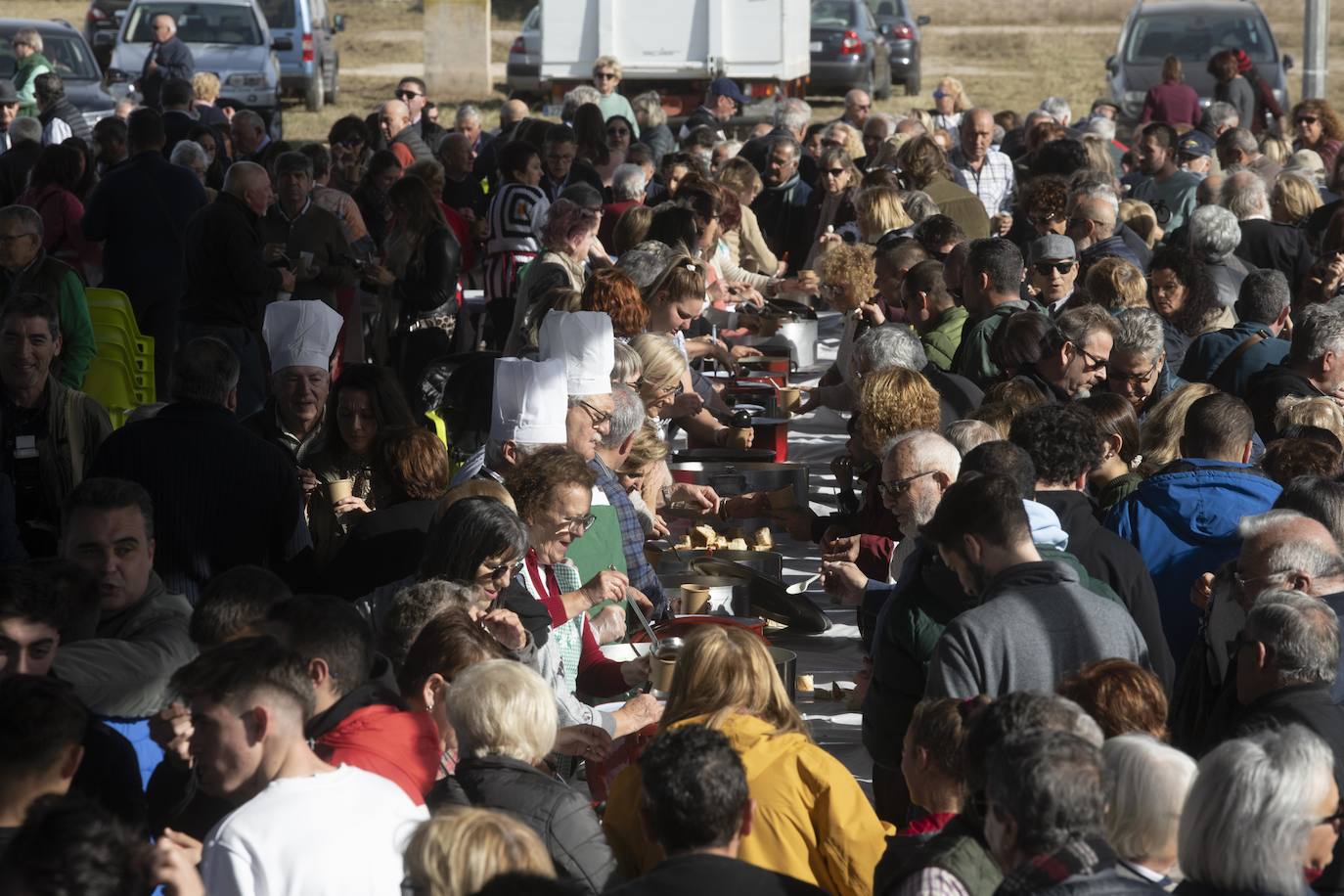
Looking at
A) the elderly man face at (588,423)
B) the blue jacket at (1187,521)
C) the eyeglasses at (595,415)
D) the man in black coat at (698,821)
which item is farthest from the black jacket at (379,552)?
the blue jacket at (1187,521)

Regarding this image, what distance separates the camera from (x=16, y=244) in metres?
7.05

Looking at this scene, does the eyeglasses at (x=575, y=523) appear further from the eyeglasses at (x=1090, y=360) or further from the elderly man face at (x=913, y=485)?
the eyeglasses at (x=1090, y=360)

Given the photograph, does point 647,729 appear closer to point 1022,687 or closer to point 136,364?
point 1022,687

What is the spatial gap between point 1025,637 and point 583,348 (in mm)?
2401

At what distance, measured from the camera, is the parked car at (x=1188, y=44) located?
2080 centimetres

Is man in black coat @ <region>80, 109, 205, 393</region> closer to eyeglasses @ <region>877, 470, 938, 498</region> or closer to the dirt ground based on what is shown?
eyeglasses @ <region>877, 470, 938, 498</region>

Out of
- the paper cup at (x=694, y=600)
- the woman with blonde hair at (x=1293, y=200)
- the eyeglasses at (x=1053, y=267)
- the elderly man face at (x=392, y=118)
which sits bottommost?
the paper cup at (x=694, y=600)

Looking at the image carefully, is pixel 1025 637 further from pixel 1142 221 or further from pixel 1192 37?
pixel 1192 37

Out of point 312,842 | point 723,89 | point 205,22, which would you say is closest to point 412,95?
point 723,89

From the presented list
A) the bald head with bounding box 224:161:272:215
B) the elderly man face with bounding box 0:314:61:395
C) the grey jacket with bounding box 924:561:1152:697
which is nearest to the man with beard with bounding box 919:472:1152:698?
the grey jacket with bounding box 924:561:1152:697

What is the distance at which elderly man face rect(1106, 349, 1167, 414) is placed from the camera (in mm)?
6137

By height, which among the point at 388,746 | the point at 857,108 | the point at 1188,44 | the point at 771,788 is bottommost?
the point at 771,788

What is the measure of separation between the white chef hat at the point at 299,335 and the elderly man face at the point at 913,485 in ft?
7.12

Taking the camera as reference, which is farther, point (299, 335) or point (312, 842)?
point (299, 335)
